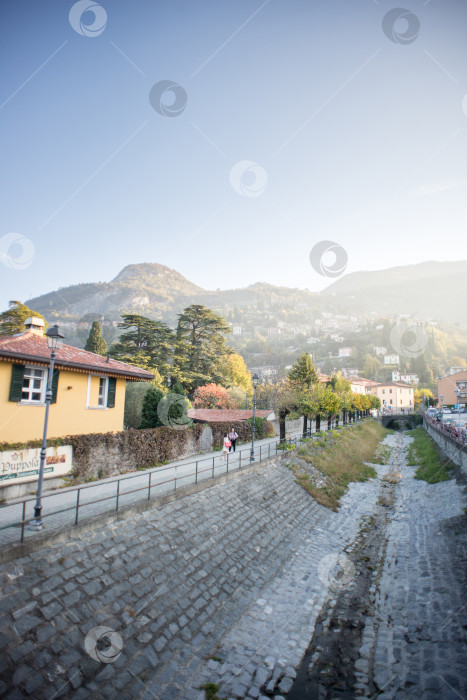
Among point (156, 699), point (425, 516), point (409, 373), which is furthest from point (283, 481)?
point (409, 373)

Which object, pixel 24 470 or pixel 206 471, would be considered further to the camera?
pixel 206 471

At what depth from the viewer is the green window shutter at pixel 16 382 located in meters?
13.7

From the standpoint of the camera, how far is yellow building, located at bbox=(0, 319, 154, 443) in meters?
13.6

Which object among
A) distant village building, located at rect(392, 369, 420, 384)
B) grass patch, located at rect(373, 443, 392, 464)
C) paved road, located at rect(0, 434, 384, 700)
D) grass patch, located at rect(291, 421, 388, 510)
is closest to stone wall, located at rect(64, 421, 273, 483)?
paved road, located at rect(0, 434, 384, 700)

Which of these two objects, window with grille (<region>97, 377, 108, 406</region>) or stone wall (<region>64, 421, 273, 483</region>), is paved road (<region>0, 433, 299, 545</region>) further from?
window with grille (<region>97, 377, 108, 406</region>)

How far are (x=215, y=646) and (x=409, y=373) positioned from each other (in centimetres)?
15620

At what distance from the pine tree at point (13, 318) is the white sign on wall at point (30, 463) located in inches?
865

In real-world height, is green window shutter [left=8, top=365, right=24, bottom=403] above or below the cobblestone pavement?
above

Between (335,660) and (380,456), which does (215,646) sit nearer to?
(335,660)

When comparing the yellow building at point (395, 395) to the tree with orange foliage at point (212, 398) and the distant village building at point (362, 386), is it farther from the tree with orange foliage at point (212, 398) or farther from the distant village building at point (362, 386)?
the tree with orange foliage at point (212, 398)

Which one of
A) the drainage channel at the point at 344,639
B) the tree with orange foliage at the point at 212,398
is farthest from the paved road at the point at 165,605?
the tree with orange foliage at the point at 212,398

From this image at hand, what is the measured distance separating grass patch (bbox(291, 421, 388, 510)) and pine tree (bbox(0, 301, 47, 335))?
26948 mm

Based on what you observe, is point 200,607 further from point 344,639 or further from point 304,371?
point 304,371

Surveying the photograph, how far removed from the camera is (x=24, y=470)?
13109 mm
